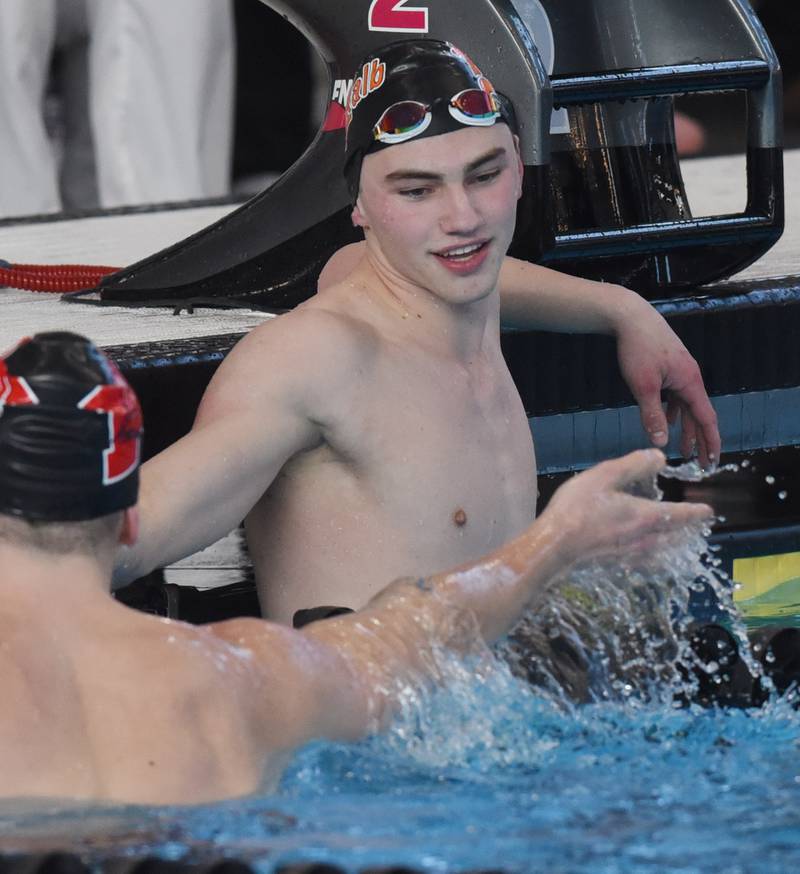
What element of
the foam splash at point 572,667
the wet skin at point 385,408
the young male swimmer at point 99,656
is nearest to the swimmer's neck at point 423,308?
the wet skin at point 385,408

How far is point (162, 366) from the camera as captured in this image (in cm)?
265

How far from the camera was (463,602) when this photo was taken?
2061 millimetres

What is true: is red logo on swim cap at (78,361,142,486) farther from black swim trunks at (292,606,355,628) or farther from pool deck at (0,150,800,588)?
pool deck at (0,150,800,588)

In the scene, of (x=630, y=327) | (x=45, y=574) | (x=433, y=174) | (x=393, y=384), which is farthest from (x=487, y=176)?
(x=45, y=574)

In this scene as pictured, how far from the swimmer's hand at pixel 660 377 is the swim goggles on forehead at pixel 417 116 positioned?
47 centimetres

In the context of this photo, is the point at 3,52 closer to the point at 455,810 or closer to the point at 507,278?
the point at 507,278

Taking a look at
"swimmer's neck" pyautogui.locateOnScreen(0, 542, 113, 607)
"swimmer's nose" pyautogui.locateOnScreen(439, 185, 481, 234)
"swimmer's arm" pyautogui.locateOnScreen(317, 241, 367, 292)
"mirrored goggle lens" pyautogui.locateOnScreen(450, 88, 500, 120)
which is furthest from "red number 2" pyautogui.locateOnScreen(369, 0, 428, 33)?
"swimmer's neck" pyautogui.locateOnScreen(0, 542, 113, 607)

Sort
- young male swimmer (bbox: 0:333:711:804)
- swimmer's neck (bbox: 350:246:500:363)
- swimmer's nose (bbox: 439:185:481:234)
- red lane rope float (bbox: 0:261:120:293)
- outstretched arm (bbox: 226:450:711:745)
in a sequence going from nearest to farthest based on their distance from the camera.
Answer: young male swimmer (bbox: 0:333:711:804) < outstretched arm (bbox: 226:450:711:745) < swimmer's nose (bbox: 439:185:481:234) < swimmer's neck (bbox: 350:246:500:363) < red lane rope float (bbox: 0:261:120:293)

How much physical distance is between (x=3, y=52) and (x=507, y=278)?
344 cm

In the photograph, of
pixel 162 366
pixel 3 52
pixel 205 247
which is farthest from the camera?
pixel 3 52

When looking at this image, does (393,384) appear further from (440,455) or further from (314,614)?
(314,614)

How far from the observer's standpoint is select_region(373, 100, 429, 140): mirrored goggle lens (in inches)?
93.0

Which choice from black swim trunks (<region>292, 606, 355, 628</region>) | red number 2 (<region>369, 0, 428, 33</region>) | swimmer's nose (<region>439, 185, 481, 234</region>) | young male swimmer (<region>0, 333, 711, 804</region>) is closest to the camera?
A: young male swimmer (<region>0, 333, 711, 804</region>)

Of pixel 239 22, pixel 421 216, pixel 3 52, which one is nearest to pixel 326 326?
pixel 421 216
